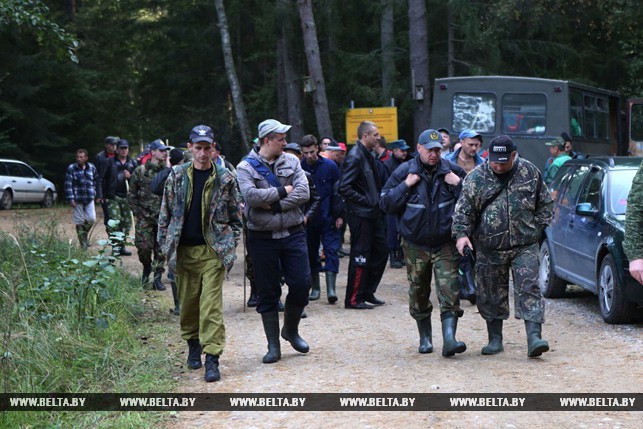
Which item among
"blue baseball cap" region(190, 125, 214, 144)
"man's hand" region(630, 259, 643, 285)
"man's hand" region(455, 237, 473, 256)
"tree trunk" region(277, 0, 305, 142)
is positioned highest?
"tree trunk" region(277, 0, 305, 142)

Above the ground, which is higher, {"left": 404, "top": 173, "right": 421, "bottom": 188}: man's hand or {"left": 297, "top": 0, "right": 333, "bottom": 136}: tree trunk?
{"left": 297, "top": 0, "right": 333, "bottom": 136}: tree trunk

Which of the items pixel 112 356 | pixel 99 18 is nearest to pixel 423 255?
pixel 112 356

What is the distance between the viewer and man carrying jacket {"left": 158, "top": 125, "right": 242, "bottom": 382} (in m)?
7.79

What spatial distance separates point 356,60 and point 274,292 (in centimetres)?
2302

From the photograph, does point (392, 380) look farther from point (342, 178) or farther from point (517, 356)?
point (342, 178)

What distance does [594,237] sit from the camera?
35.0 ft

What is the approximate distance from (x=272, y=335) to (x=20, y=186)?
27156 millimetres

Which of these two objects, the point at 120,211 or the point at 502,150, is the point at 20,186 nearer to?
the point at 120,211

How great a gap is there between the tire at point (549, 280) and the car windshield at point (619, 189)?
5.67ft

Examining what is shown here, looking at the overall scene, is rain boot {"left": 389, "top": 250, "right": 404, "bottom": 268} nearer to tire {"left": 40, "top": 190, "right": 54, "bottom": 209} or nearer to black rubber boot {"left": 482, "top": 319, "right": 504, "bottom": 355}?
black rubber boot {"left": 482, "top": 319, "right": 504, "bottom": 355}

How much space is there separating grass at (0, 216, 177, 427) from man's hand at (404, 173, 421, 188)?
8.16 feet

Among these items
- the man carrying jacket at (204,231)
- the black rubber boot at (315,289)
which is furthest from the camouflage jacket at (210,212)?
the black rubber boot at (315,289)

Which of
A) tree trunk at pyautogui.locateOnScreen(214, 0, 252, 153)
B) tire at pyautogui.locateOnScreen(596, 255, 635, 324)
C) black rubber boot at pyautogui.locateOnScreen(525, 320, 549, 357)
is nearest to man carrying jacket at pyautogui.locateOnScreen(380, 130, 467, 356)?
black rubber boot at pyautogui.locateOnScreen(525, 320, 549, 357)

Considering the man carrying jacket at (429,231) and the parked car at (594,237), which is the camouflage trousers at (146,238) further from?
the parked car at (594,237)
